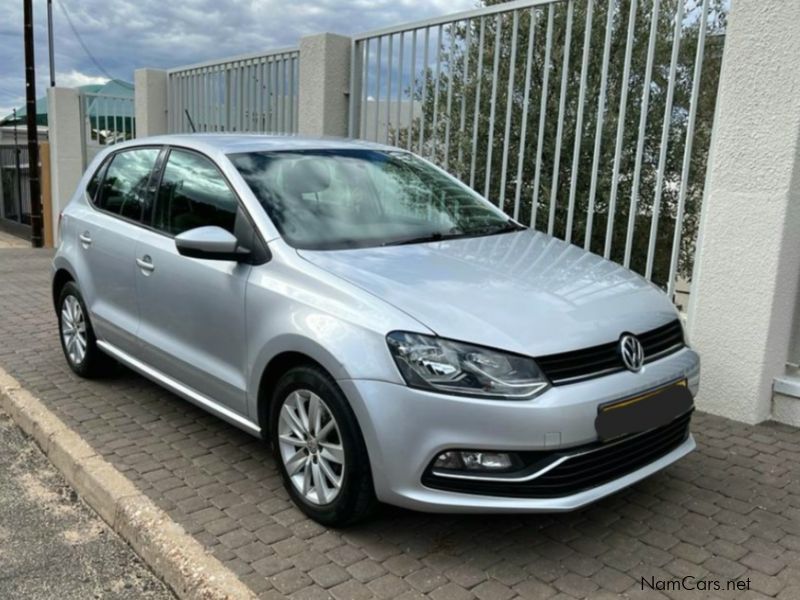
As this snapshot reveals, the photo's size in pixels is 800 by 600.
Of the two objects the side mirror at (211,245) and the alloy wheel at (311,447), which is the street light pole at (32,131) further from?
the alloy wheel at (311,447)

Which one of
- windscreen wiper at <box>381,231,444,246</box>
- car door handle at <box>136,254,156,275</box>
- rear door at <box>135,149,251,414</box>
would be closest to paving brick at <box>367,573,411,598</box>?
rear door at <box>135,149,251,414</box>

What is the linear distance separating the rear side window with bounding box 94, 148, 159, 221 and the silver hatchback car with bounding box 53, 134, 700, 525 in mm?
A: 36

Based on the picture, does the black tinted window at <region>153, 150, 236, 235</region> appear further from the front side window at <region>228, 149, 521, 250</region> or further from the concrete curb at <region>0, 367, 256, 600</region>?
the concrete curb at <region>0, 367, 256, 600</region>

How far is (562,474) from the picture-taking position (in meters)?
2.87

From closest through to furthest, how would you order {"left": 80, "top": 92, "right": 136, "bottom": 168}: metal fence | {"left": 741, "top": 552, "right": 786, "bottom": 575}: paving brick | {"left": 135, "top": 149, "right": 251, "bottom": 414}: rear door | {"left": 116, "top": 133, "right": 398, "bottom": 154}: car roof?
{"left": 741, "top": 552, "right": 786, "bottom": 575}: paving brick < {"left": 135, "top": 149, "right": 251, "bottom": 414}: rear door < {"left": 116, "top": 133, "right": 398, "bottom": 154}: car roof < {"left": 80, "top": 92, "right": 136, "bottom": 168}: metal fence

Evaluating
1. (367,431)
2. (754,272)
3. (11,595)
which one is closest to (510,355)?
(367,431)

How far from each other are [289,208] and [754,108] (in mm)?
2854

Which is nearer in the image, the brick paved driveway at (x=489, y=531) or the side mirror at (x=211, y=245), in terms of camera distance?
the brick paved driveway at (x=489, y=531)

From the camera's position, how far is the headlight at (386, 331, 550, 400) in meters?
2.79

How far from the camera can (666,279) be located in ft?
19.4

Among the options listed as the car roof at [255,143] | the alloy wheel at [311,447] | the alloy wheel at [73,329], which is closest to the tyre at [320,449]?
the alloy wheel at [311,447]

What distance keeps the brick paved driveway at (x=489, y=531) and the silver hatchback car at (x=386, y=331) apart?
0.26 meters

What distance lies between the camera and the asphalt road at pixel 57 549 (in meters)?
2.99

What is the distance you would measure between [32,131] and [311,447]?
515 inches
